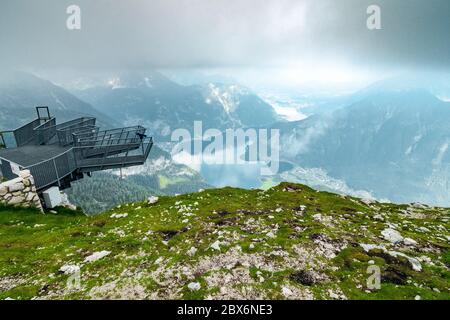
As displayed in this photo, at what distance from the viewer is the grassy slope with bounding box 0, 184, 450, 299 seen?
35.9 ft

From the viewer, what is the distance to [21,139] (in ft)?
141

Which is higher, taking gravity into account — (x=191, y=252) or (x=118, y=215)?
(x=191, y=252)

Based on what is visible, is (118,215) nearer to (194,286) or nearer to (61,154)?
(194,286)

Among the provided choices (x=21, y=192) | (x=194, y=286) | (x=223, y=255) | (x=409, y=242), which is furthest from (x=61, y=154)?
(x=409, y=242)

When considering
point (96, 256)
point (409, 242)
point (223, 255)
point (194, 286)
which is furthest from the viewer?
point (409, 242)

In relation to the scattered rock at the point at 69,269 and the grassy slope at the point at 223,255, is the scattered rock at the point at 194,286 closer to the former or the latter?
the grassy slope at the point at 223,255

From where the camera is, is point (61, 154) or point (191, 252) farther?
point (61, 154)

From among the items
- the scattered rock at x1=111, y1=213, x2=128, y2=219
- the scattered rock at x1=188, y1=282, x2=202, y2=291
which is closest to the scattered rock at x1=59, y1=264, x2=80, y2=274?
the scattered rock at x1=188, y1=282, x2=202, y2=291

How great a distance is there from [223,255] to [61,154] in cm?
2848

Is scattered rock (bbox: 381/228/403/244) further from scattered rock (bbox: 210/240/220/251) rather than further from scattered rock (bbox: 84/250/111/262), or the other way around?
scattered rock (bbox: 84/250/111/262)

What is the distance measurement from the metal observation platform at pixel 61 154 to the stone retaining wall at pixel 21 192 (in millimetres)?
1841

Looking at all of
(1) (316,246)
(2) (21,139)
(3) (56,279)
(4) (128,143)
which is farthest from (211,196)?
(2) (21,139)

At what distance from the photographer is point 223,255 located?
13750mm
